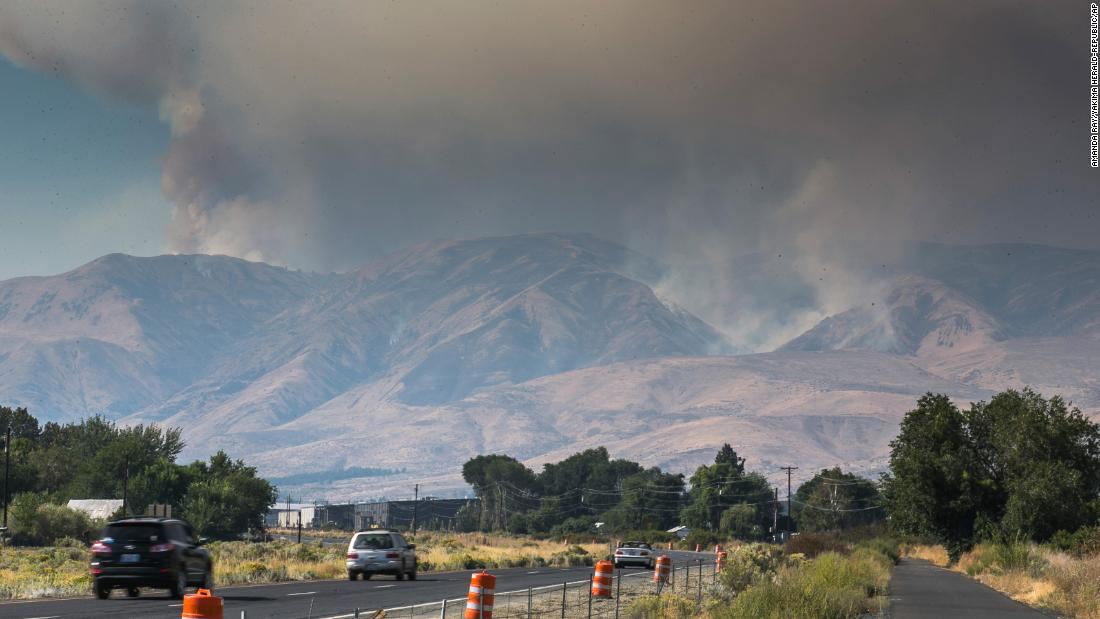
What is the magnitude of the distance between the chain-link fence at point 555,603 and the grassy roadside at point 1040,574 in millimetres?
10485

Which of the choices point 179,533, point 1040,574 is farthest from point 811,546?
point 179,533

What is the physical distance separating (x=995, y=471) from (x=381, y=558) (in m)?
40.6

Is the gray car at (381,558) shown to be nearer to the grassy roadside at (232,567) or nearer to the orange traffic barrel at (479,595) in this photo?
the grassy roadside at (232,567)

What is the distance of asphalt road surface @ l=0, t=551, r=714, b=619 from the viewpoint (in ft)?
108

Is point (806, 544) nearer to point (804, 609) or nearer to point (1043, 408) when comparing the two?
point (1043, 408)

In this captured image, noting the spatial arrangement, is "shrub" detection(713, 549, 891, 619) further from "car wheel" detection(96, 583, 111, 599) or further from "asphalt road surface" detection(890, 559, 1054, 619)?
"car wheel" detection(96, 583, 111, 599)

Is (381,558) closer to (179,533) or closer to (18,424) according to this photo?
(179,533)

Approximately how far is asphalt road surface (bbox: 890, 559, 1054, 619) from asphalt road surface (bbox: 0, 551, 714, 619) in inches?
501

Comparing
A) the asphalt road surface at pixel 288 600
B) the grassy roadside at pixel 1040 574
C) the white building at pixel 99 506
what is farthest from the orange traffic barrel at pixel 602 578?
the white building at pixel 99 506

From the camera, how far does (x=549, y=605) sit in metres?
42.6

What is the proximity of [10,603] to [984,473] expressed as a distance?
5749 cm

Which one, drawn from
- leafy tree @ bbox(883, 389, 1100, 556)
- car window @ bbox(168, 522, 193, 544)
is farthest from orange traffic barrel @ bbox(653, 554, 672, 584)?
leafy tree @ bbox(883, 389, 1100, 556)

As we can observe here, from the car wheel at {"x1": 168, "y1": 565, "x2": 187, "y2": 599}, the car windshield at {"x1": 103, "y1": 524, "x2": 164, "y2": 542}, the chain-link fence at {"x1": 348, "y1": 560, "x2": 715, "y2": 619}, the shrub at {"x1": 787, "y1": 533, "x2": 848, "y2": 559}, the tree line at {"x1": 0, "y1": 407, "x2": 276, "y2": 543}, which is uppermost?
the tree line at {"x1": 0, "y1": 407, "x2": 276, "y2": 543}

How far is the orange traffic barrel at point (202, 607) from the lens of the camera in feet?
57.2
